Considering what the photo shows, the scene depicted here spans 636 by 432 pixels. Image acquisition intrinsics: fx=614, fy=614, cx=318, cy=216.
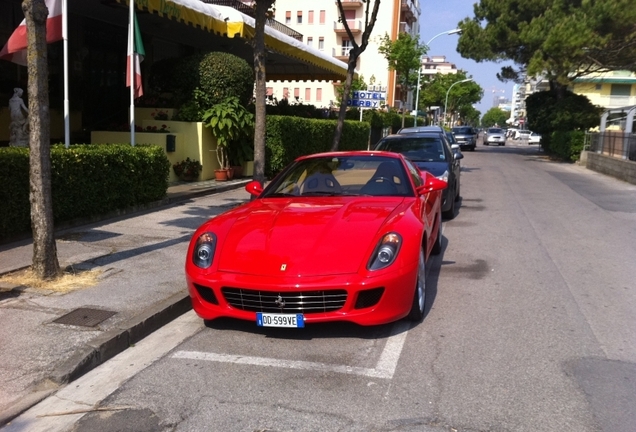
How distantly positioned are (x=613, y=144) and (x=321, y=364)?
880 inches

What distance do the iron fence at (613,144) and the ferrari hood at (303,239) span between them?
18.4m

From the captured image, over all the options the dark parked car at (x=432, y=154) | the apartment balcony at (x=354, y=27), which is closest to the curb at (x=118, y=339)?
the dark parked car at (x=432, y=154)

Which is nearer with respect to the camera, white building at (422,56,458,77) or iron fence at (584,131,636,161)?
iron fence at (584,131,636,161)

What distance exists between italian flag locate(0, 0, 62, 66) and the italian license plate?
23.3 feet

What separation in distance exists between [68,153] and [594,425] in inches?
303

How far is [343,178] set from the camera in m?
6.69

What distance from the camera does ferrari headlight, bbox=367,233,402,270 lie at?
4.83m

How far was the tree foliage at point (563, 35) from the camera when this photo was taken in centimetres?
2739

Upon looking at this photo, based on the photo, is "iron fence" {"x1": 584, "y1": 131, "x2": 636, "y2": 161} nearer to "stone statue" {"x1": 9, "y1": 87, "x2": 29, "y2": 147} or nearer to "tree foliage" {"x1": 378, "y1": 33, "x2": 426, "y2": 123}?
"tree foliage" {"x1": 378, "y1": 33, "x2": 426, "y2": 123}

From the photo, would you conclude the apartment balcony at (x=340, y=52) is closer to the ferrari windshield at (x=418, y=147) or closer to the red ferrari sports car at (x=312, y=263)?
the ferrari windshield at (x=418, y=147)

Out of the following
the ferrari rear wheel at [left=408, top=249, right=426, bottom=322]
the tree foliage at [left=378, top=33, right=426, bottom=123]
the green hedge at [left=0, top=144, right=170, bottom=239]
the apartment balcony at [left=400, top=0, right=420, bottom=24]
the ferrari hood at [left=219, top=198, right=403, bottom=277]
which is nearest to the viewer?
the ferrari hood at [left=219, top=198, right=403, bottom=277]

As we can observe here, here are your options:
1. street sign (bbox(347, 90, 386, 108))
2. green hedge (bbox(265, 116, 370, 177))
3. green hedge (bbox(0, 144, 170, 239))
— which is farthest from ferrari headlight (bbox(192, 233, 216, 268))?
street sign (bbox(347, 90, 386, 108))

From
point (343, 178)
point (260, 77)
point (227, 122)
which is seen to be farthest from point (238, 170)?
point (343, 178)

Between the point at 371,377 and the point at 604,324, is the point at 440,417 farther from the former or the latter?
the point at 604,324
